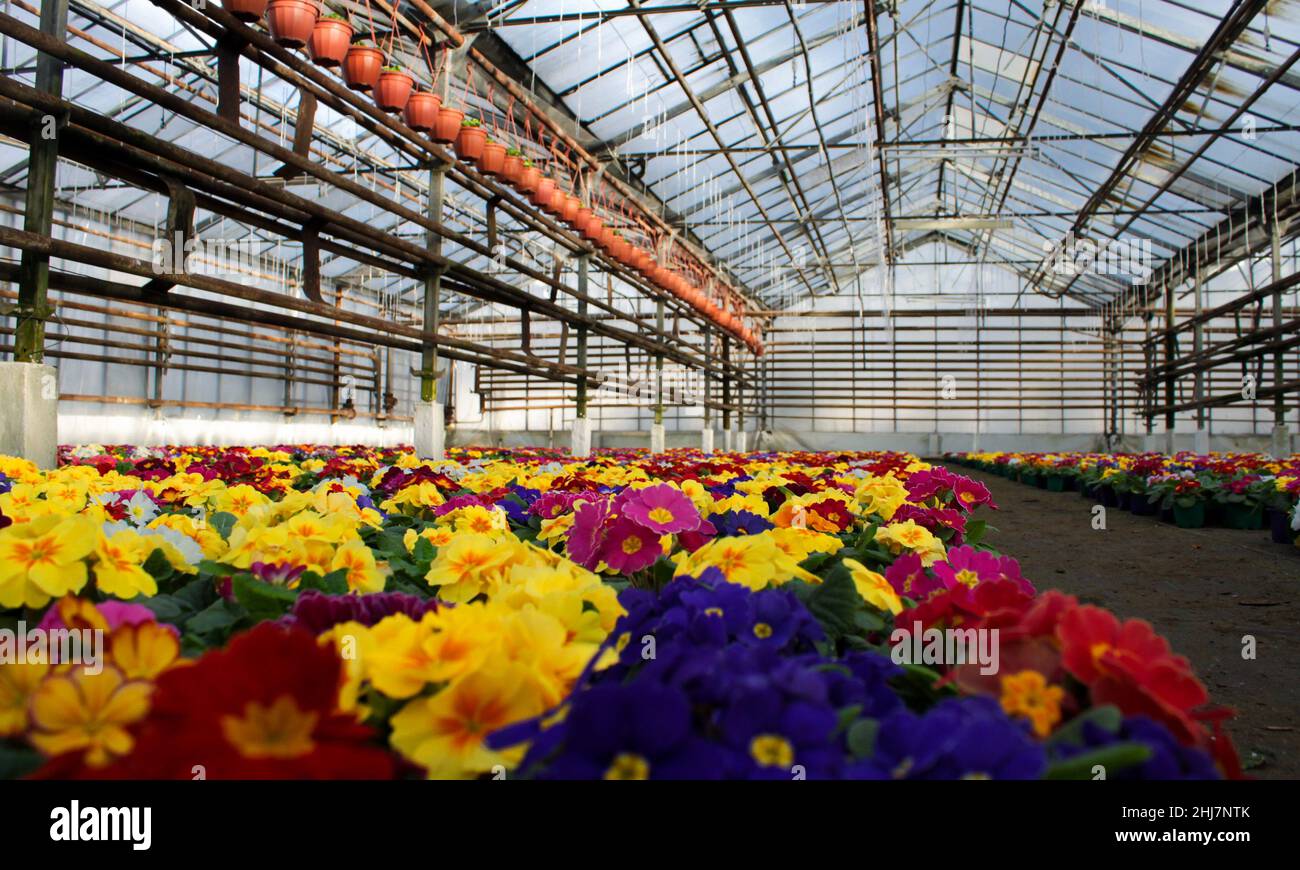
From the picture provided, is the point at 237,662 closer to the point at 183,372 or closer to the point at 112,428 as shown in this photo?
the point at 112,428

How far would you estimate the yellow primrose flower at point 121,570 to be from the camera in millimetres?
833

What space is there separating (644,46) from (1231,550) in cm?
738

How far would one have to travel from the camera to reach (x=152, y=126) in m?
9.98

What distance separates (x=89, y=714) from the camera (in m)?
0.49

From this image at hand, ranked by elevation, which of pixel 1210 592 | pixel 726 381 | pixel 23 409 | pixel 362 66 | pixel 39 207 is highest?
pixel 362 66

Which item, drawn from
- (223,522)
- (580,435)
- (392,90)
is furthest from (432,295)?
(223,522)

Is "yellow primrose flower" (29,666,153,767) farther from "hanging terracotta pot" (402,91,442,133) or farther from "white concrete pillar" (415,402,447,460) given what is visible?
"white concrete pillar" (415,402,447,460)

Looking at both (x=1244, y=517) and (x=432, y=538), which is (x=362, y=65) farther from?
(x=1244, y=517)

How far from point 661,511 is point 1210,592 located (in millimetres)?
3659

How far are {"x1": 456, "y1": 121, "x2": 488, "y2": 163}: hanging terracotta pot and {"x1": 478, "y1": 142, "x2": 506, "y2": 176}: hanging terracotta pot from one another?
0.11 metres

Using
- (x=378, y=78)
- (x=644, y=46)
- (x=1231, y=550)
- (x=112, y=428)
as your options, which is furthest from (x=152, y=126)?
(x=1231, y=550)

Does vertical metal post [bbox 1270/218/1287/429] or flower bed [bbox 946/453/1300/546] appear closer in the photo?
flower bed [bbox 946/453/1300/546]

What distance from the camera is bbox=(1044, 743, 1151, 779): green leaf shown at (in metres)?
0.44

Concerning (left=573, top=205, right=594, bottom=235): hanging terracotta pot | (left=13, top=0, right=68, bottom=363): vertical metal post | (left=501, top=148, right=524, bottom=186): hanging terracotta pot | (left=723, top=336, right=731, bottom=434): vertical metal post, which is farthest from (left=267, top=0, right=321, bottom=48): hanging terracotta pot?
(left=723, top=336, right=731, bottom=434): vertical metal post
